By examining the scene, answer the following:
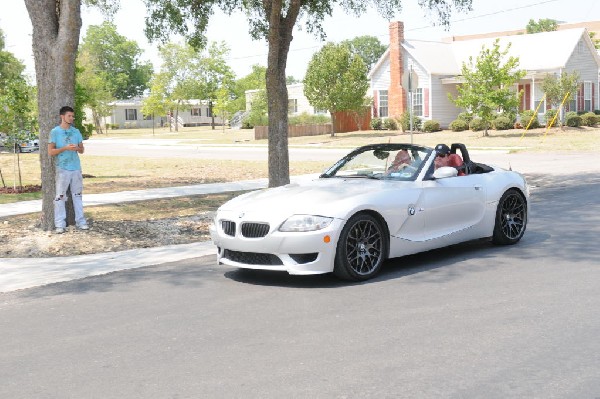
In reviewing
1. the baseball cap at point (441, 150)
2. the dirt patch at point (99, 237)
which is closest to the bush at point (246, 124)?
the dirt patch at point (99, 237)

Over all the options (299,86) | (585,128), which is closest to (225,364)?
(585,128)

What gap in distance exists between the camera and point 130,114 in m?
103

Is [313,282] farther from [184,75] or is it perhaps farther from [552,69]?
[184,75]

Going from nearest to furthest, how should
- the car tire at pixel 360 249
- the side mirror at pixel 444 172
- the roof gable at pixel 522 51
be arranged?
the car tire at pixel 360 249 → the side mirror at pixel 444 172 → the roof gable at pixel 522 51

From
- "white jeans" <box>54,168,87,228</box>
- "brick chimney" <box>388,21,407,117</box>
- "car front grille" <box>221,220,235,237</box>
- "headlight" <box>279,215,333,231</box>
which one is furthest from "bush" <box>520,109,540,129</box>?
"headlight" <box>279,215,333,231</box>

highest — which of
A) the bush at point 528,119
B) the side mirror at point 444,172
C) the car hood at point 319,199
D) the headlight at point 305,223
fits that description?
the bush at point 528,119

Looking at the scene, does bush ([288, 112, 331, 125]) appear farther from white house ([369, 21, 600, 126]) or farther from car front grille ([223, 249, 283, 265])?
car front grille ([223, 249, 283, 265])

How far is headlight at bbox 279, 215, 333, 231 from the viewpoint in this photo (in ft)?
23.9

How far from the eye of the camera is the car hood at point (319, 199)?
740cm

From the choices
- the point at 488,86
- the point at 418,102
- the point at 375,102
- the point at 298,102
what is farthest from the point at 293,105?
the point at 488,86

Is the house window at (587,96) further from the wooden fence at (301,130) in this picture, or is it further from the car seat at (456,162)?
the car seat at (456,162)

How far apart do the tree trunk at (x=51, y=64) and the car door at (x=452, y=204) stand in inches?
220

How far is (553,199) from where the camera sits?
14344 mm

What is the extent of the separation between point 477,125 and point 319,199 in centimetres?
3764
